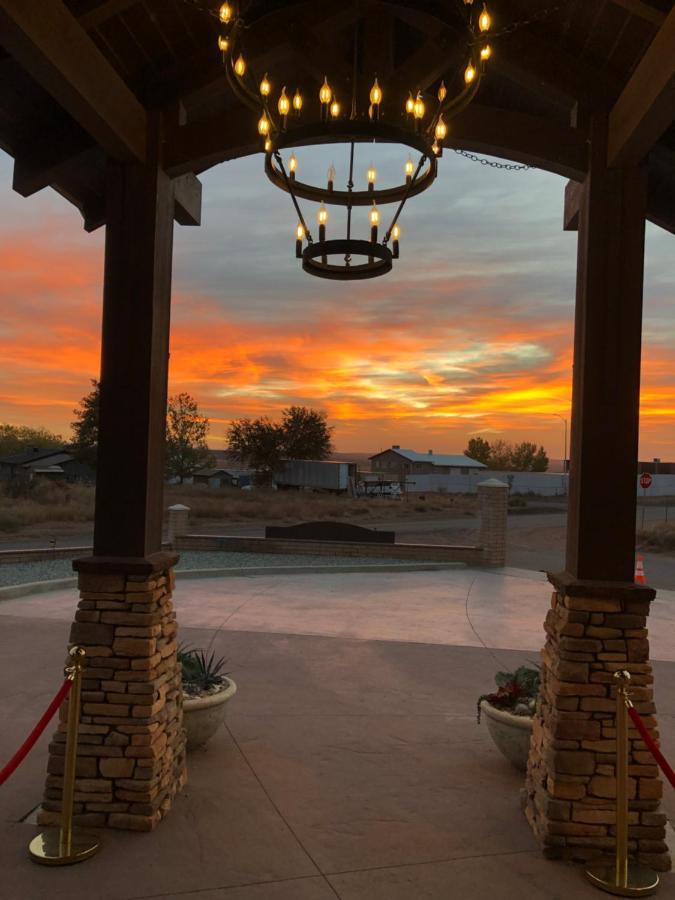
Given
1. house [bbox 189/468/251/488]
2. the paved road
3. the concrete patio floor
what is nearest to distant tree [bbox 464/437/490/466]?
house [bbox 189/468/251/488]

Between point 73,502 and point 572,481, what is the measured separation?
118 feet

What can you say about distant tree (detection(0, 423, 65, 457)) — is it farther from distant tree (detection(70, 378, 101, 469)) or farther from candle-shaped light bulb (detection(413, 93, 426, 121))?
candle-shaped light bulb (detection(413, 93, 426, 121))

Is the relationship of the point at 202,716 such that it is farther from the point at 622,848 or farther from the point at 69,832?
the point at 622,848

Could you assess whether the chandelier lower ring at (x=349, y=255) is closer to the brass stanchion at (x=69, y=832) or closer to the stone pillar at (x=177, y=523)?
the brass stanchion at (x=69, y=832)

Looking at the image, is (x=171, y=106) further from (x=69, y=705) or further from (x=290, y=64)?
(x=69, y=705)

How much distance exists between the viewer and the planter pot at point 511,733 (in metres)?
4.91

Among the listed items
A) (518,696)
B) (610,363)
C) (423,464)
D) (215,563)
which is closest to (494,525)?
(215,563)

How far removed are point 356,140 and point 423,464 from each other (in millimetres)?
77747

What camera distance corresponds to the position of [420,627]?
10.1 m

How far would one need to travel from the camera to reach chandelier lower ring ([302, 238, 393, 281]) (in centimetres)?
339

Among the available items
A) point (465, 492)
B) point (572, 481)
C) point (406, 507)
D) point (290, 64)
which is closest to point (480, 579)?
point (572, 481)

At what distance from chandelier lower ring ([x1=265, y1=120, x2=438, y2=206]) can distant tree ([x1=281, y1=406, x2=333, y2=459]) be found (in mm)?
49198

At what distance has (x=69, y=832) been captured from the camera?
3.80 metres

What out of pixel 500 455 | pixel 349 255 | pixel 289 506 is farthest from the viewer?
pixel 500 455
